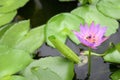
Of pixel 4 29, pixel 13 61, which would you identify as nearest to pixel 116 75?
pixel 13 61

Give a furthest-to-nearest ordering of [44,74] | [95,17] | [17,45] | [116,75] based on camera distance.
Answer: [95,17]
[17,45]
[116,75]
[44,74]

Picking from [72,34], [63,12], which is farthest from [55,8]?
[72,34]

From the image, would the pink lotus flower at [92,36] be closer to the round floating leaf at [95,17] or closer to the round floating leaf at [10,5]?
the round floating leaf at [95,17]

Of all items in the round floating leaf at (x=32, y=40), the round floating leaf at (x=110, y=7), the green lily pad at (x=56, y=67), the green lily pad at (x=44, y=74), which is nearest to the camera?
the green lily pad at (x=44, y=74)

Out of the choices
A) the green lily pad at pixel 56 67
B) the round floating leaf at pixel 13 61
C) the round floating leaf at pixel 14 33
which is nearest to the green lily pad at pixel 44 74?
the green lily pad at pixel 56 67

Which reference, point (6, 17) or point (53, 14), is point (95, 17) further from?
point (6, 17)

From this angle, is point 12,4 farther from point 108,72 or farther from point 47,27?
point 108,72
